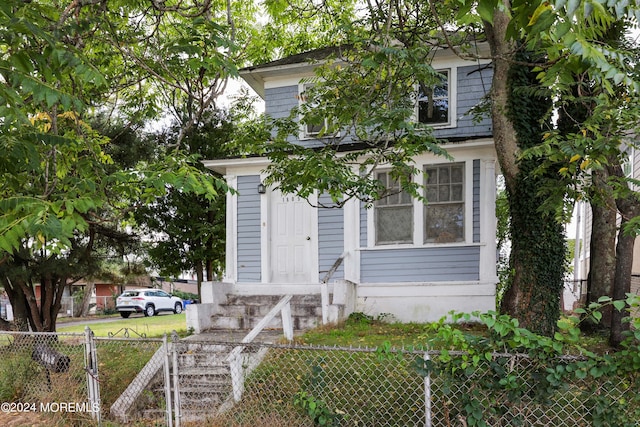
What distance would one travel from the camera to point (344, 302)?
31.2ft

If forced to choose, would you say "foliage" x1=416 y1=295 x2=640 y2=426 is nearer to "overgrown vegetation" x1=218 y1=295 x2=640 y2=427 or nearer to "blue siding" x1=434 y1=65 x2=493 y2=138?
"overgrown vegetation" x1=218 y1=295 x2=640 y2=427

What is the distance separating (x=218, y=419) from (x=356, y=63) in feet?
16.7

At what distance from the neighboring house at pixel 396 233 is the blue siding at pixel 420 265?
20 millimetres

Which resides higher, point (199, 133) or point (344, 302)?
point (199, 133)

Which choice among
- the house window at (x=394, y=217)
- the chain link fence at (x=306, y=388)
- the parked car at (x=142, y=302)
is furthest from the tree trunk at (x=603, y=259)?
the parked car at (x=142, y=302)

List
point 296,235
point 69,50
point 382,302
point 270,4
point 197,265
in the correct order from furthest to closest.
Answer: point 197,265
point 296,235
point 382,302
point 270,4
point 69,50

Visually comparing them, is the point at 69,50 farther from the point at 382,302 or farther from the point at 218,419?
the point at 382,302

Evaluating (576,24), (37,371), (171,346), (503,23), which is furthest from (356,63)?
(37,371)

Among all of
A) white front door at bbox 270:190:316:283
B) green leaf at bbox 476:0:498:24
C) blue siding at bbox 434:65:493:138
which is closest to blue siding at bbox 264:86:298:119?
white front door at bbox 270:190:316:283

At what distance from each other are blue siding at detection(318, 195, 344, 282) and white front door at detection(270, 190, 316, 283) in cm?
23

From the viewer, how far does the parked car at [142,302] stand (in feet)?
82.0

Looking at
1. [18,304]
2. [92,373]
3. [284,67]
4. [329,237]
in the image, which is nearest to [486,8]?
[92,373]

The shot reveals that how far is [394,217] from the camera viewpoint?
10680 millimetres

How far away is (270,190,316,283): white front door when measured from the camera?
36.3 feet
